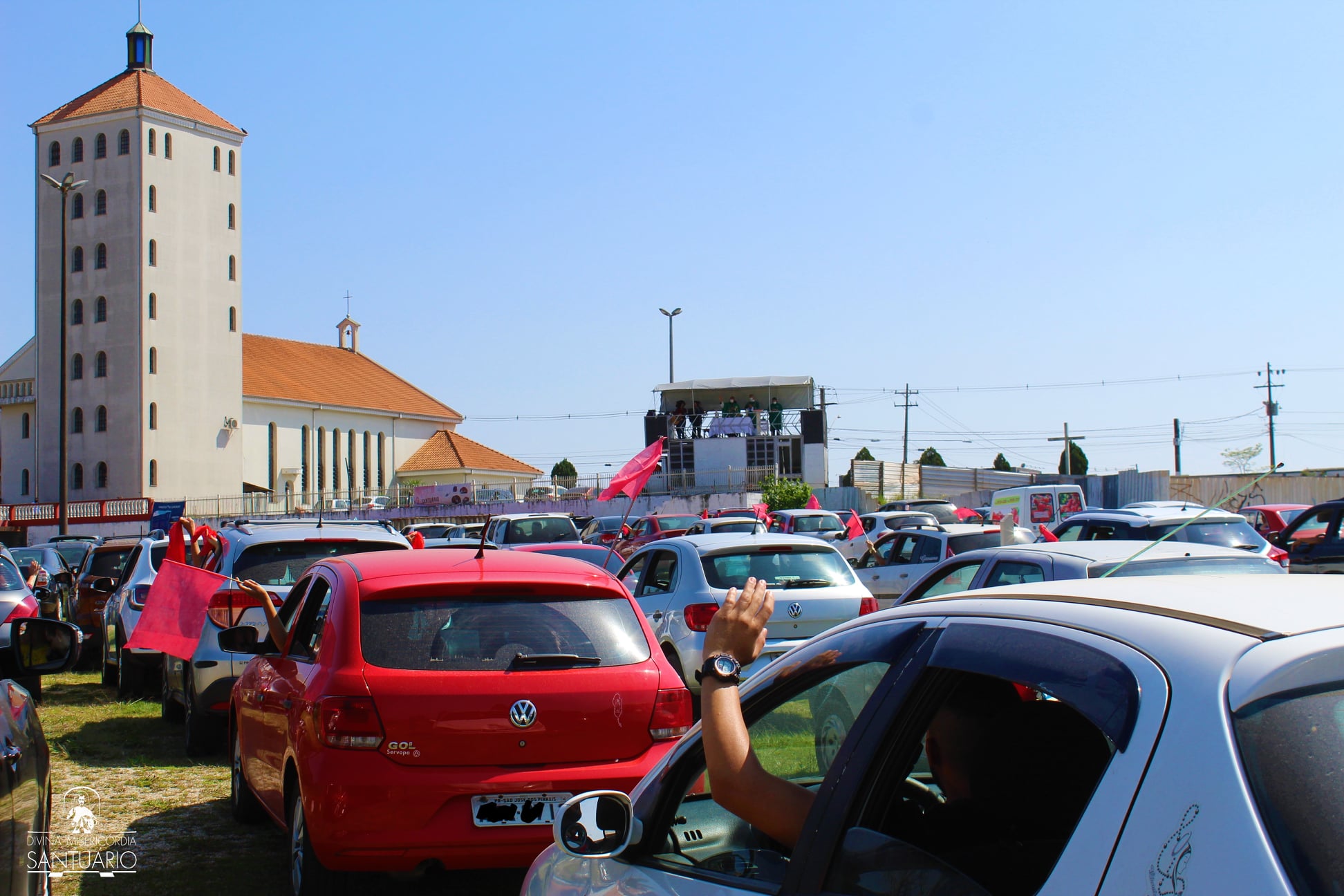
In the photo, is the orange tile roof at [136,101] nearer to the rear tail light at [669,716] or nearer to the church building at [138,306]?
the church building at [138,306]

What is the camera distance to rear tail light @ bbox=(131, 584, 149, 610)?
12.0 m

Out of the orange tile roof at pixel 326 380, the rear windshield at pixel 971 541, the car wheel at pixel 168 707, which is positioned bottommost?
the car wheel at pixel 168 707

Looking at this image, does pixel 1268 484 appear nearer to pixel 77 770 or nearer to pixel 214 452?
pixel 77 770

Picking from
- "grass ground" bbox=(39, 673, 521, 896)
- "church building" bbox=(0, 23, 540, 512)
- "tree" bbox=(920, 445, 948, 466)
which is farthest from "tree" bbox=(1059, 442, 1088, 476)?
"grass ground" bbox=(39, 673, 521, 896)

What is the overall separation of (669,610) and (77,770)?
4.96 metres

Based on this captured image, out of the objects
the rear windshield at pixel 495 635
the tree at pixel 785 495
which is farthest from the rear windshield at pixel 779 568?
the tree at pixel 785 495

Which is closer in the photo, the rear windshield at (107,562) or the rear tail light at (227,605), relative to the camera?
the rear tail light at (227,605)

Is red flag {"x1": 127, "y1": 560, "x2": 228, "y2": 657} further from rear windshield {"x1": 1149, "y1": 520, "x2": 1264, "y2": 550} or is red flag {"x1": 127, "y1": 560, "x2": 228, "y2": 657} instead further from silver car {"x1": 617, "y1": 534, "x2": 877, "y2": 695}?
rear windshield {"x1": 1149, "y1": 520, "x2": 1264, "y2": 550}

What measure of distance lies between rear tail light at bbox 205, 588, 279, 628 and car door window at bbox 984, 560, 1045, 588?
5.33m

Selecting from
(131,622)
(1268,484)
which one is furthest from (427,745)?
(1268,484)

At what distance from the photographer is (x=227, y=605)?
923cm

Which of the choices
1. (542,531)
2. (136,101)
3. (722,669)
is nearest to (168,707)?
(722,669)

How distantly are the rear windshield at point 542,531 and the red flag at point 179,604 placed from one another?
14.9 meters

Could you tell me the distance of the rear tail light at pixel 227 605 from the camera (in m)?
9.19
